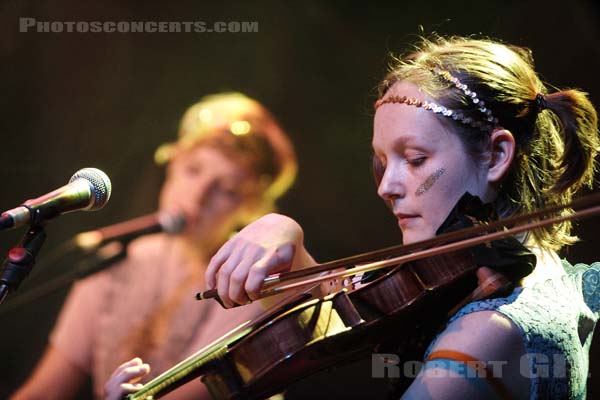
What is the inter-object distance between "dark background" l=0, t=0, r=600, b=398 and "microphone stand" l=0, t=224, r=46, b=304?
1.51 m

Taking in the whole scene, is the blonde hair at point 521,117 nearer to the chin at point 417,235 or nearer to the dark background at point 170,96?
the chin at point 417,235

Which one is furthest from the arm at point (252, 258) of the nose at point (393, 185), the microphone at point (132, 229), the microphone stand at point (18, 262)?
the microphone at point (132, 229)

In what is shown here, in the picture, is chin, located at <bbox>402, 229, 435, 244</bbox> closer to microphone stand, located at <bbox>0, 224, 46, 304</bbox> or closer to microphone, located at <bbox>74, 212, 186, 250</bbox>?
microphone stand, located at <bbox>0, 224, 46, 304</bbox>

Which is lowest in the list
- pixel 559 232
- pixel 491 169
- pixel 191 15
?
pixel 559 232

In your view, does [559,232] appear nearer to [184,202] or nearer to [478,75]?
[478,75]

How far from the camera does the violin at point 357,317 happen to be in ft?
4.21

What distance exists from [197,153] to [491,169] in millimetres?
1659

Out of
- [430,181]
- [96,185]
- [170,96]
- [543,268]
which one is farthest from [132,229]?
[543,268]

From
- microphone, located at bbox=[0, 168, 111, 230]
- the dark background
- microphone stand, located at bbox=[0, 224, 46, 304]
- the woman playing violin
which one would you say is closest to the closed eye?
the woman playing violin

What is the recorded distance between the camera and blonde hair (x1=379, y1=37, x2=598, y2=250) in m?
1.50

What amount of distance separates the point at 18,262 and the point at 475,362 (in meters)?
0.82

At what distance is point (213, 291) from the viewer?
138cm

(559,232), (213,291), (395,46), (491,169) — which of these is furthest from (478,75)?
(395,46)

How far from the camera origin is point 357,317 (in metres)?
1.31
